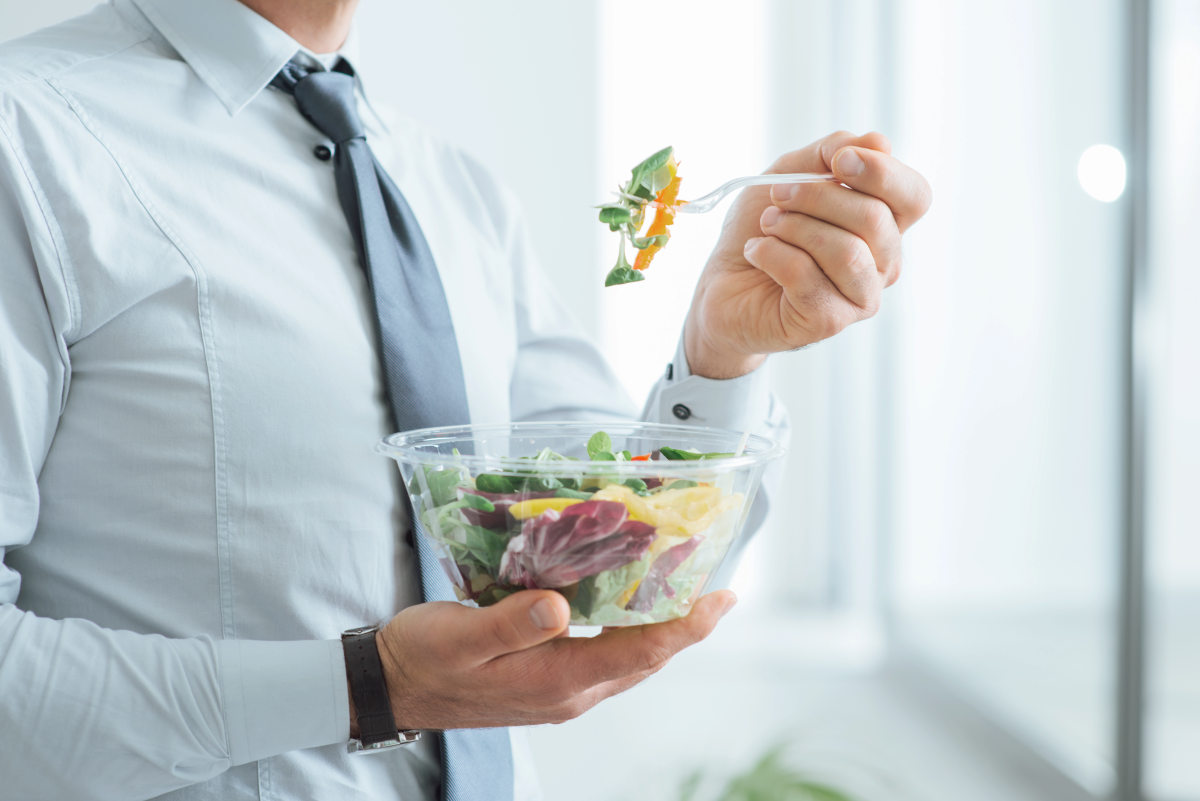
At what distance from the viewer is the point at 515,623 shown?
618 millimetres

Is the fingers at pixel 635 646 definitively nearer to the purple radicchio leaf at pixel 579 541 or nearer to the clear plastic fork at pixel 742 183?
the purple radicchio leaf at pixel 579 541

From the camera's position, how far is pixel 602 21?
2.43 m

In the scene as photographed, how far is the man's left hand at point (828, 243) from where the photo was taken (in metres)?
0.79

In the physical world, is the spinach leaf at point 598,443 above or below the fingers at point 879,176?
below

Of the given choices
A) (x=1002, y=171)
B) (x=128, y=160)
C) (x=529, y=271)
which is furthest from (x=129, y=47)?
(x=1002, y=171)

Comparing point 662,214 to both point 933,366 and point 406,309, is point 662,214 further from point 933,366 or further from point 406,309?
point 933,366

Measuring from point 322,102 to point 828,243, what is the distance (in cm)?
53

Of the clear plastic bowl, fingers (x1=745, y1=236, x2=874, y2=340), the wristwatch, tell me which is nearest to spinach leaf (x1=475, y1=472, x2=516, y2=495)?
the clear plastic bowl

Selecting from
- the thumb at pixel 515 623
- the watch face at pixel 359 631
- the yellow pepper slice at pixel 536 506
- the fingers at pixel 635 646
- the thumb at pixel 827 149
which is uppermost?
the thumb at pixel 827 149

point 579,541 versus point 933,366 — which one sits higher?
point 933,366

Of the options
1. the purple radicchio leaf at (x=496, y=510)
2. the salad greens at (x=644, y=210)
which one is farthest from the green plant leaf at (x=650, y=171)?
the purple radicchio leaf at (x=496, y=510)

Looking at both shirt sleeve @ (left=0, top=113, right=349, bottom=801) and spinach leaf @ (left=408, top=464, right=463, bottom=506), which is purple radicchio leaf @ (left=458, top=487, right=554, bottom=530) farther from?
shirt sleeve @ (left=0, top=113, right=349, bottom=801)

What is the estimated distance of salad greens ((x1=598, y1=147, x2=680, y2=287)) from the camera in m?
0.79

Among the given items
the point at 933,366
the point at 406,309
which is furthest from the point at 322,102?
the point at 933,366
